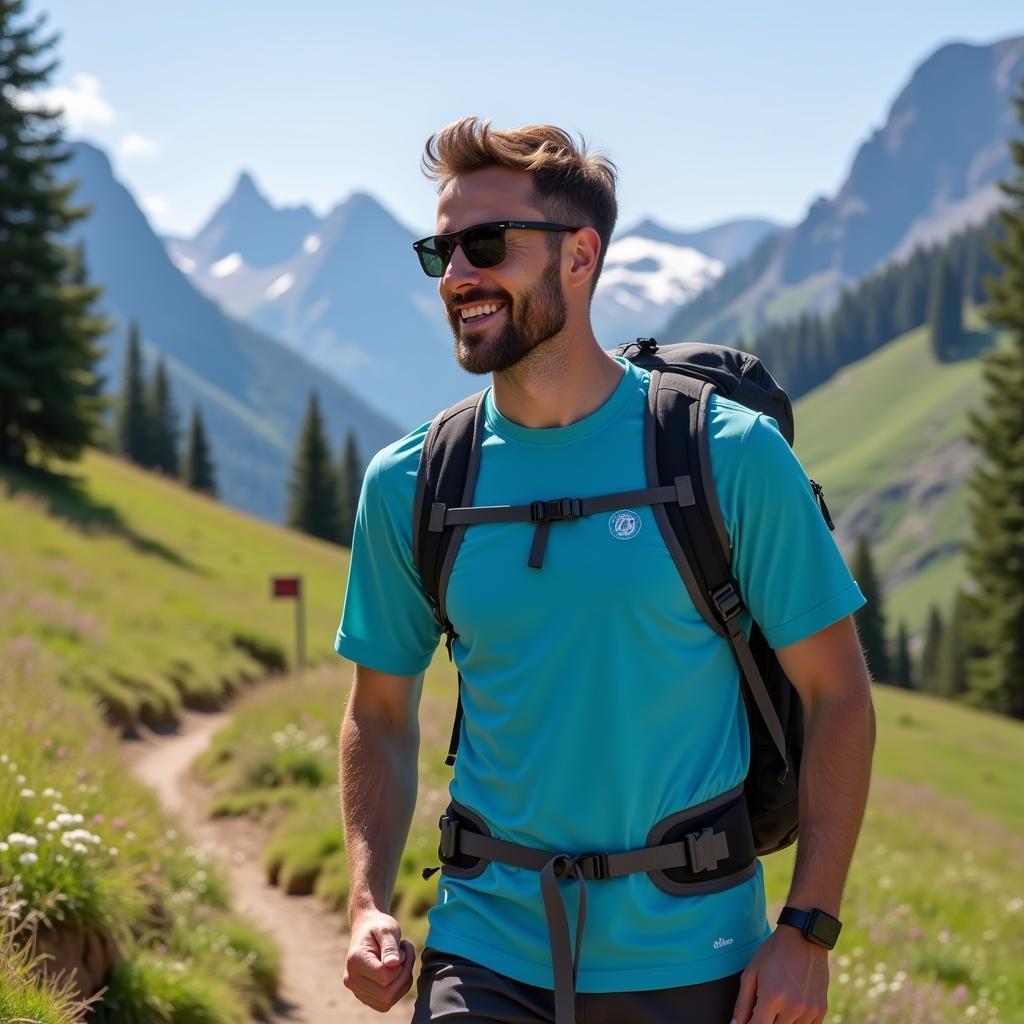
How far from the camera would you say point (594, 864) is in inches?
114

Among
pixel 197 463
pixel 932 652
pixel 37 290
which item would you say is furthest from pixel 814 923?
pixel 932 652

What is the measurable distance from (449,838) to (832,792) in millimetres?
889

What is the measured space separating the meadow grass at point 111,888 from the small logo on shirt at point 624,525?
6.88ft

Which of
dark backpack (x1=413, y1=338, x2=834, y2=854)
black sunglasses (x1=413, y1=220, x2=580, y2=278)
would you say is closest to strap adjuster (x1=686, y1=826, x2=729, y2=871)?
dark backpack (x1=413, y1=338, x2=834, y2=854)

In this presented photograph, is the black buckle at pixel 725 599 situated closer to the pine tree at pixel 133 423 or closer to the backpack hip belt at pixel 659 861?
the backpack hip belt at pixel 659 861

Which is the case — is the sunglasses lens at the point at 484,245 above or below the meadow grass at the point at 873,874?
above

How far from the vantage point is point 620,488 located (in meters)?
3.09

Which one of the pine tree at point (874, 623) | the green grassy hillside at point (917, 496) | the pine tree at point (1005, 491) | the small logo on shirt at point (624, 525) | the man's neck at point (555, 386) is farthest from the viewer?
the green grassy hillside at point (917, 496)

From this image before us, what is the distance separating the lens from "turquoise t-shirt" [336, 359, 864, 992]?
290 cm

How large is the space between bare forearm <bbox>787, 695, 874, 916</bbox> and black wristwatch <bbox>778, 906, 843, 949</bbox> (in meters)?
0.03

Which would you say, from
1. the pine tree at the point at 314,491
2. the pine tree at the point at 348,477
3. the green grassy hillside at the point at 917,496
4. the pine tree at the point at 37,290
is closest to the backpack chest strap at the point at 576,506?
the pine tree at the point at 37,290

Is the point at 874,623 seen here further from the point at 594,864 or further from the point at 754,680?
the point at 594,864

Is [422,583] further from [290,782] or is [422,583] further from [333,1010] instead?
[290,782]

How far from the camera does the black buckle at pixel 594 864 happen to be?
9.48 feet
